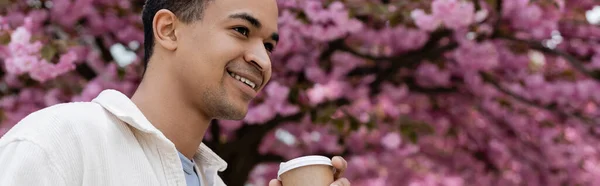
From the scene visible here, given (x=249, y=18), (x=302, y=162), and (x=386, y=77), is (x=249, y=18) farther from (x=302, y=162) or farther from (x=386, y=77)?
(x=386, y=77)

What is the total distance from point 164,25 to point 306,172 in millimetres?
607

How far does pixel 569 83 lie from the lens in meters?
6.62

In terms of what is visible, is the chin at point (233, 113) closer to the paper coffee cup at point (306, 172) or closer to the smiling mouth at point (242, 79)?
the smiling mouth at point (242, 79)

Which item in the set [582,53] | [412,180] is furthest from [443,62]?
[412,180]

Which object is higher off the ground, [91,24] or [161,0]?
[91,24]

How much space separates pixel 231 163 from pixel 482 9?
8.15 ft

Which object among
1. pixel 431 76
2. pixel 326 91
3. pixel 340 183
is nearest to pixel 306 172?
pixel 340 183

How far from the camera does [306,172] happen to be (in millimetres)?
1910

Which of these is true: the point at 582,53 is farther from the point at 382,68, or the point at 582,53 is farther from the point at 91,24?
the point at 91,24

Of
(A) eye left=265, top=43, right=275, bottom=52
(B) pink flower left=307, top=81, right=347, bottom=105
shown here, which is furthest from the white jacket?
(B) pink flower left=307, top=81, right=347, bottom=105

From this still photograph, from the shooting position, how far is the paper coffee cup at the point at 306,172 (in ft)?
6.27

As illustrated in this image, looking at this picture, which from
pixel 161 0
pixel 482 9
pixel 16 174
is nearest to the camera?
pixel 16 174

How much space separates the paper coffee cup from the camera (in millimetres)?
1910

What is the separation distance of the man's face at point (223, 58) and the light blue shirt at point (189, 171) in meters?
0.15
